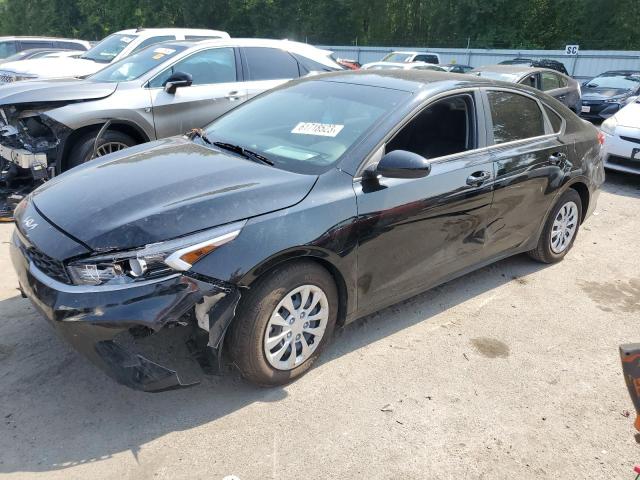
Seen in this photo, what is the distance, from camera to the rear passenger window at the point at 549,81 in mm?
10781

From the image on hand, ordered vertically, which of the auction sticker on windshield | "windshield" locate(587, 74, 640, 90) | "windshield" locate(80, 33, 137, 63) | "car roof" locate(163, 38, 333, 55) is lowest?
"windshield" locate(587, 74, 640, 90)

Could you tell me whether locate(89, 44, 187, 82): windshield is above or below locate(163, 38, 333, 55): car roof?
below

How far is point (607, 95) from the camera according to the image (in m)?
12.9

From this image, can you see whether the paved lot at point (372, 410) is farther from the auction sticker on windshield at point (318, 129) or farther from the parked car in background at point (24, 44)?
the parked car in background at point (24, 44)

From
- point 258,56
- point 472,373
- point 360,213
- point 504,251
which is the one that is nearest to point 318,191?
point 360,213

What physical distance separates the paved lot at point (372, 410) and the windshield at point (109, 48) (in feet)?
22.6

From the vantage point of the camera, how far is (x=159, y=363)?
2.69 meters

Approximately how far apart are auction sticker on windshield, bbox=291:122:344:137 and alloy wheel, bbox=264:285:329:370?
1042 mm

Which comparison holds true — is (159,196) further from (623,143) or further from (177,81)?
(623,143)

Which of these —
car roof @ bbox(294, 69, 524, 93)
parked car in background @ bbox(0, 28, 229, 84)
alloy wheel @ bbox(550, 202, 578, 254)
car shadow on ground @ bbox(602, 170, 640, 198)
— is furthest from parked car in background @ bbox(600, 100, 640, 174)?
parked car in background @ bbox(0, 28, 229, 84)

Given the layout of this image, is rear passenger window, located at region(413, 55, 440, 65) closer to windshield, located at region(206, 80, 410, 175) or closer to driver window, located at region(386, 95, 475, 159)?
driver window, located at region(386, 95, 475, 159)

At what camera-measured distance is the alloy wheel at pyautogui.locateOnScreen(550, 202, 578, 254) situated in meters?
4.80

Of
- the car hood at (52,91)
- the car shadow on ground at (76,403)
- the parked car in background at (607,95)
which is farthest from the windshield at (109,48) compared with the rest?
the parked car in background at (607,95)

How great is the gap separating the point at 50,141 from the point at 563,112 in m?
5.05
